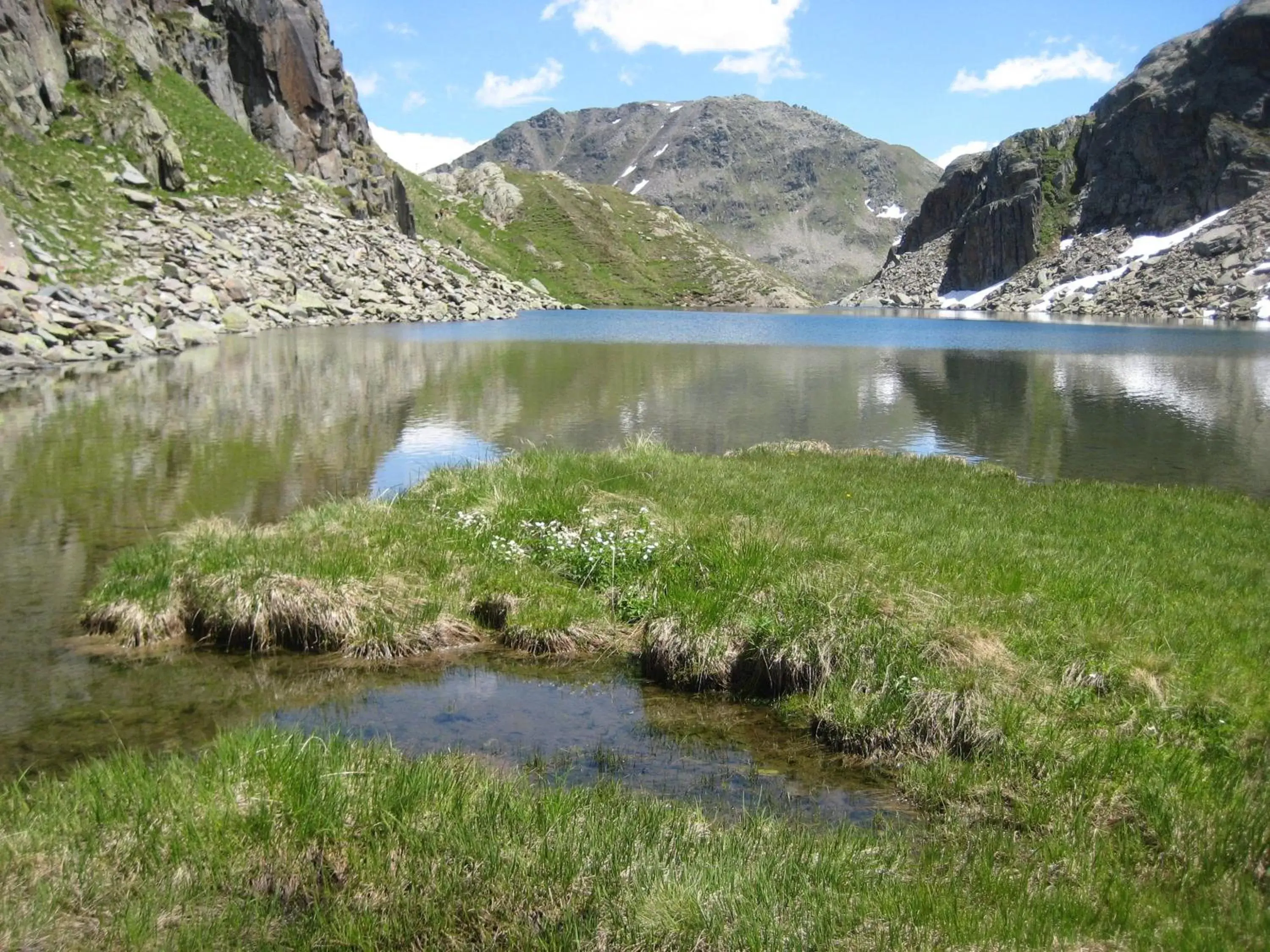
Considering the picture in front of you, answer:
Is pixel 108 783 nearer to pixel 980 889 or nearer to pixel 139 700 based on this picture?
pixel 139 700

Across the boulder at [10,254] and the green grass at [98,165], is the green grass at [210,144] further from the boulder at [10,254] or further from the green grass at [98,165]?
the boulder at [10,254]

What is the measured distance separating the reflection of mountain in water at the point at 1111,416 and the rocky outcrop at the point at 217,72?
232ft

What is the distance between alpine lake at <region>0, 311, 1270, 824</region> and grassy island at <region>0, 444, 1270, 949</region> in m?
0.85

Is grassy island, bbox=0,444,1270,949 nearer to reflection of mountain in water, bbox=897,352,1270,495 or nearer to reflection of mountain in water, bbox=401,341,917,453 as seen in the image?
reflection of mountain in water, bbox=897,352,1270,495

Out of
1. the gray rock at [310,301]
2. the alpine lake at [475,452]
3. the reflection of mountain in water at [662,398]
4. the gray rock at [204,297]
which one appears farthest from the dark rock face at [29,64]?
the reflection of mountain in water at [662,398]

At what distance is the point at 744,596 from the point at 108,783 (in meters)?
7.45

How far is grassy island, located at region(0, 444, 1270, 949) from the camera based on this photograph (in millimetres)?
5645

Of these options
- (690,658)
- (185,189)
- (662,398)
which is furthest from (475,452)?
(185,189)

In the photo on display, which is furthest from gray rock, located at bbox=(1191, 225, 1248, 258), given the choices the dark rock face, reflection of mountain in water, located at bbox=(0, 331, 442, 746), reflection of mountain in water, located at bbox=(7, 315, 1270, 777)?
the dark rock face

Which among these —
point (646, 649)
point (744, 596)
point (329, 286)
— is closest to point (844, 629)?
point (744, 596)

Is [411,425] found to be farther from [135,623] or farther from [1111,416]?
[1111,416]

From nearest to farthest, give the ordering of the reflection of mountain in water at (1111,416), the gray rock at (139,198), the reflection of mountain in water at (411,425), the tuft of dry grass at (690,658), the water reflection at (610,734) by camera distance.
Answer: the water reflection at (610,734) < the tuft of dry grass at (690,658) < the reflection of mountain in water at (411,425) < the reflection of mountain in water at (1111,416) < the gray rock at (139,198)

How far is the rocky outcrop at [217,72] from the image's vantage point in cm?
7200

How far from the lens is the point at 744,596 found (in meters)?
11.8
